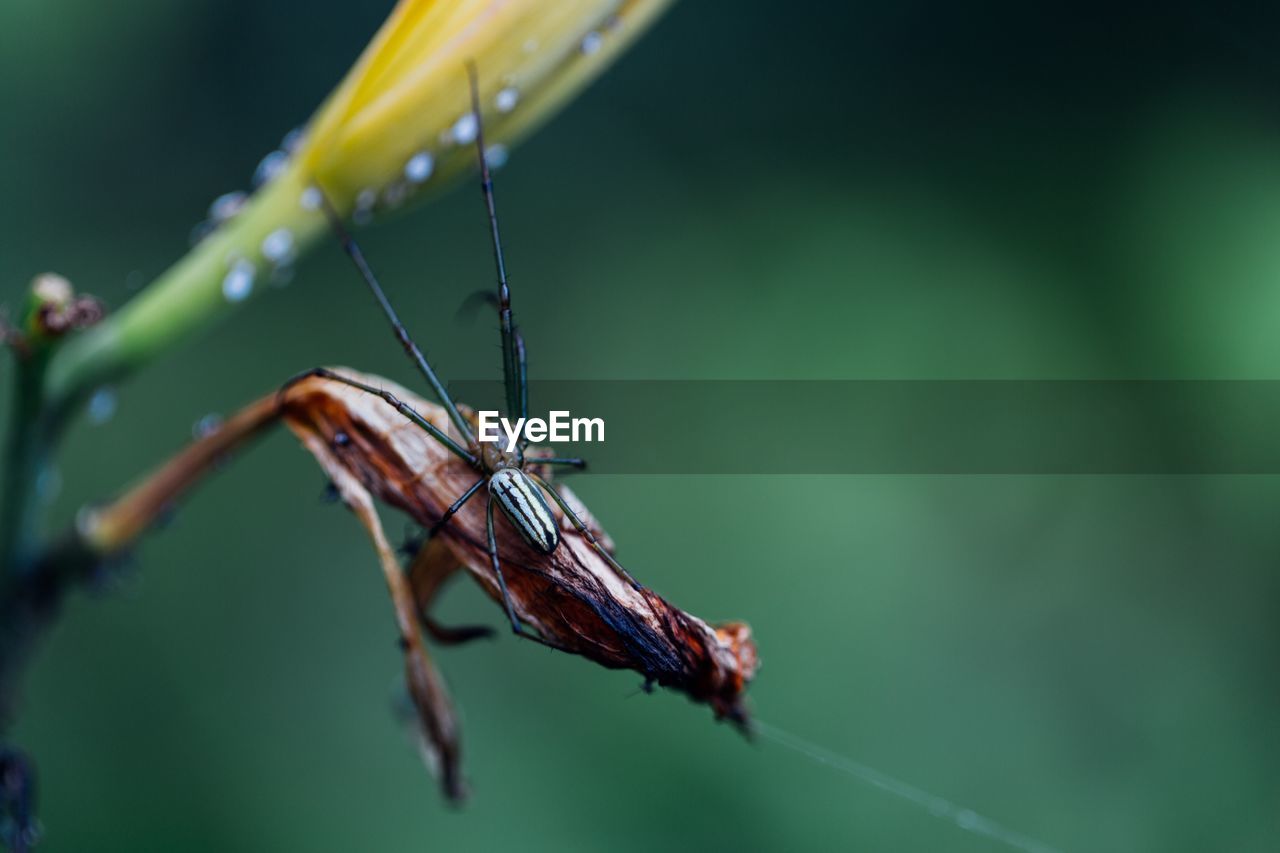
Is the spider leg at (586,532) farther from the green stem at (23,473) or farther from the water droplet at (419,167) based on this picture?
the green stem at (23,473)

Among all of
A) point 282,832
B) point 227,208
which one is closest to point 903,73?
point 227,208

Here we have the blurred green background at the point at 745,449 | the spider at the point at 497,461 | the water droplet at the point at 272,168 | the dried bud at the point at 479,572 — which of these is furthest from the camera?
the blurred green background at the point at 745,449

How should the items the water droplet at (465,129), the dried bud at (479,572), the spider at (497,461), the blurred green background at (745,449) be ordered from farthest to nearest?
the blurred green background at (745,449) → the water droplet at (465,129) → the spider at (497,461) → the dried bud at (479,572)

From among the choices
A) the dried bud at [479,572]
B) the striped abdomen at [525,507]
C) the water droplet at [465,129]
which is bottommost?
the dried bud at [479,572]

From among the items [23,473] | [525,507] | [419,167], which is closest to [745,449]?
[525,507]

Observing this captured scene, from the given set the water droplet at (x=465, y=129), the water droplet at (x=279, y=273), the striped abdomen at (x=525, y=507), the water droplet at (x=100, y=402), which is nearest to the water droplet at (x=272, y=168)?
the water droplet at (x=279, y=273)

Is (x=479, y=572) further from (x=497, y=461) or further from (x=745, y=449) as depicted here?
(x=745, y=449)

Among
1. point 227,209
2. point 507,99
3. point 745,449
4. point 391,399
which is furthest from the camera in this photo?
point 745,449

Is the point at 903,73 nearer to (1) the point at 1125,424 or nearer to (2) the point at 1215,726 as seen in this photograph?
(1) the point at 1125,424

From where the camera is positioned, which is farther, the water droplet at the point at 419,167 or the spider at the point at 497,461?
the water droplet at the point at 419,167

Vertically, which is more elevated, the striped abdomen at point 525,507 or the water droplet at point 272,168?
the water droplet at point 272,168
